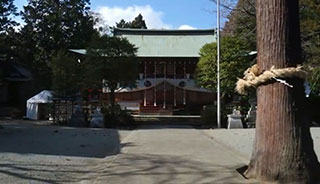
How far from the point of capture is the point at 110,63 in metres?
23.8

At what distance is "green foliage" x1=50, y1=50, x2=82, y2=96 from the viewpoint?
24.8m

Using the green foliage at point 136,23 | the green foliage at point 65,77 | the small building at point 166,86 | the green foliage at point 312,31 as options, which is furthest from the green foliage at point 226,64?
the green foliage at point 136,23

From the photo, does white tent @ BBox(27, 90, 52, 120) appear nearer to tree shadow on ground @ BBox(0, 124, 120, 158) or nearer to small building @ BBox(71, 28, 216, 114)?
small building @ BBox(71, 28, 216, 114)

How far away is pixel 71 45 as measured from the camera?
41750 mm

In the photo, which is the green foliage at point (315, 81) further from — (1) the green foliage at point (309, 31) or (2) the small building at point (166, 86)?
(2) the small building at point (166, 86)

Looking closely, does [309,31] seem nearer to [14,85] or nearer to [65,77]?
[65,77]

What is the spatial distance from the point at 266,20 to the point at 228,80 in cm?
1868

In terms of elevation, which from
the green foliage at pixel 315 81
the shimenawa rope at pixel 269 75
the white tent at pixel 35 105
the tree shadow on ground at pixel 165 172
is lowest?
the tree shadow on ground at pixel 165 172

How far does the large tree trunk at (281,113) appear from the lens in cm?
605

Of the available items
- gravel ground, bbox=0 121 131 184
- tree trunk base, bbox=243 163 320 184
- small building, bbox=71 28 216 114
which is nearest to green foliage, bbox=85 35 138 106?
small building, bbox=71 28 216 114

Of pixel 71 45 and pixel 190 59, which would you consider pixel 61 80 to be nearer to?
pixel 190 59

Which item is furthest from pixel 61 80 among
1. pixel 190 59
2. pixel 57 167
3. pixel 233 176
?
pixel 233 176

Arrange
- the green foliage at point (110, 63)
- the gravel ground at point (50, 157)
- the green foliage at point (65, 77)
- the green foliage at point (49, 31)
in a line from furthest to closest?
the green foliage at point (49, 31)
the green foliage at point (65, 77)
the green foliage at point (110, 63)
the gravel ground at point (50, 157)

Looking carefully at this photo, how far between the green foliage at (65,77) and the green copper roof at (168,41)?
9.42m
